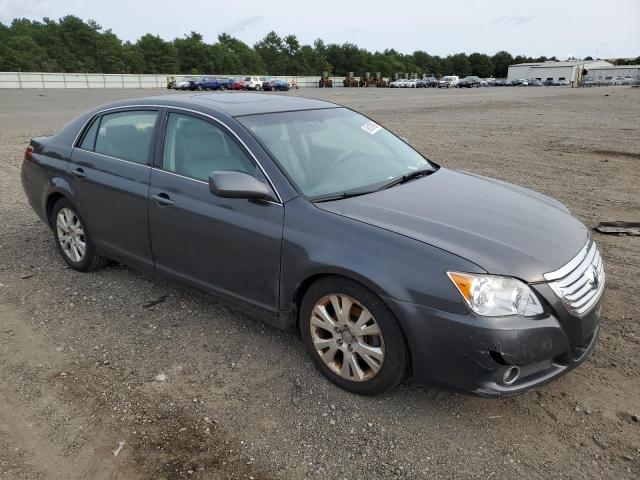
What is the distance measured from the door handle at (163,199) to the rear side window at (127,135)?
364 mm

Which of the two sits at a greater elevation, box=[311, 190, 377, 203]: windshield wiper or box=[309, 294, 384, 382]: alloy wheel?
box=[311, 190, 377, 203]: windshield wiper

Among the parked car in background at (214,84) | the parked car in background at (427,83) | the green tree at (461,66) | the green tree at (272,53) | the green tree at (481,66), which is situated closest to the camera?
the parked car in background at (214,84)

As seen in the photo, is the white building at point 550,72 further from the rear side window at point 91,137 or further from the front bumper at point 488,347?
the front bumper at point 488,347

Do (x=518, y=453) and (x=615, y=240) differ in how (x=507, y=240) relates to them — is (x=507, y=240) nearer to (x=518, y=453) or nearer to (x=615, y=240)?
(x=518, y=453)

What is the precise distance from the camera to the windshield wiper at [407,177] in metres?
3.76

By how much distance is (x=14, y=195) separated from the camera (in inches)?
314

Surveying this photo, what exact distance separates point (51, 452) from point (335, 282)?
1.73 m

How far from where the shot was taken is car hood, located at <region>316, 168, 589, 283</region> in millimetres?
2857

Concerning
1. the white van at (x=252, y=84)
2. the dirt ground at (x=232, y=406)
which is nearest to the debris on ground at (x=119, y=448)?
the dirt ground at (x=232, y=406)

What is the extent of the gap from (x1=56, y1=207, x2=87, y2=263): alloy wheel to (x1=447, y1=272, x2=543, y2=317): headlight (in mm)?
3592

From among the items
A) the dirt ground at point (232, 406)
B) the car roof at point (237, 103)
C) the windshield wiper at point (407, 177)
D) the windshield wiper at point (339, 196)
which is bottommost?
the dirt ground at point (232, 406)

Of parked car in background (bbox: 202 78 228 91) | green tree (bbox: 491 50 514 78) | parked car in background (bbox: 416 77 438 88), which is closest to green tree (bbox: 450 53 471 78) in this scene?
green tree (bbox: 491 50 514 78)

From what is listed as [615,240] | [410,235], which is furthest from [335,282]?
[615,240]

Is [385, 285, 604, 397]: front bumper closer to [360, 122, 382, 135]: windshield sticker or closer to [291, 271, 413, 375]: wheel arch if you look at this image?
[291, 271, 413, 375]: wheel arch
